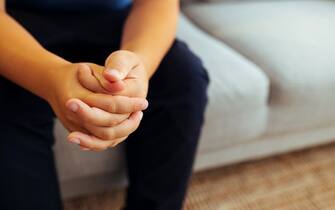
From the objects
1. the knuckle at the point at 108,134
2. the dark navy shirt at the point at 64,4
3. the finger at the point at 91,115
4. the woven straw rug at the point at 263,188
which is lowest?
the woven straw rug at the point at 263,188

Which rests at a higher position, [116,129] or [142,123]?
[116,129]

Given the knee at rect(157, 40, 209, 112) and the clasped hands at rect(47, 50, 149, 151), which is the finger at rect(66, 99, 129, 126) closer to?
the clasped hands at rect(47, 50, 149, 151)

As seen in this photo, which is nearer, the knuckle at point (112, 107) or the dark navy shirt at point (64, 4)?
the knuckle at point (112, 107)

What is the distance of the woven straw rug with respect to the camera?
1.03 m

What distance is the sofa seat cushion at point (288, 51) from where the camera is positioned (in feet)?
3.17

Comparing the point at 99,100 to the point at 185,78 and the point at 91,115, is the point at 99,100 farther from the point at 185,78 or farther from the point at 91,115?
the point at 185,78

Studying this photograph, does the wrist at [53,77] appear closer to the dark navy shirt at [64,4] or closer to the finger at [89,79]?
the finger at [89,79]

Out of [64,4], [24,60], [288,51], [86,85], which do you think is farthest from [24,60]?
[288,51]

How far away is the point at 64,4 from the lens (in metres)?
0.79

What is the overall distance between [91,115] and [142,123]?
0.25m

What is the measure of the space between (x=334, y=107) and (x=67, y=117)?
0.74 meters

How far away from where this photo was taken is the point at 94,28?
0.77m

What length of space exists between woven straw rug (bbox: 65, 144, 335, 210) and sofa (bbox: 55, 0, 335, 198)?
70mm

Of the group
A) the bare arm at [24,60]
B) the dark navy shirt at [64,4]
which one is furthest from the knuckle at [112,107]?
the dark navy shirt at [64,4]
